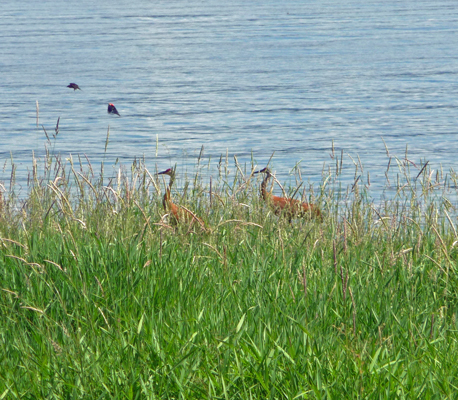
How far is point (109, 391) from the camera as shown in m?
2.87

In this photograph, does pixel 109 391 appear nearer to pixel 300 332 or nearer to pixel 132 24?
pixel 300 332

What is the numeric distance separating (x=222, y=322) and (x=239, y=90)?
15.0 meters

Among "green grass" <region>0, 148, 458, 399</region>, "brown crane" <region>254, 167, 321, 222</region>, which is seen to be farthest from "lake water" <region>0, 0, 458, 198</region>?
"green grass" <region>0, 148, 458, 399</region>

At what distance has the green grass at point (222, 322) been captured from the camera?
292 cm

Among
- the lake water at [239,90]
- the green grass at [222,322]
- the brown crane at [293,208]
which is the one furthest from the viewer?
the lake water at [239,90]

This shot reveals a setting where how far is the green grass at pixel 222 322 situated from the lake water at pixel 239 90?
3152 millimetres

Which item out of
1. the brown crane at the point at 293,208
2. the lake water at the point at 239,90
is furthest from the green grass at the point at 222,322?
the lake water at the point at 239,90

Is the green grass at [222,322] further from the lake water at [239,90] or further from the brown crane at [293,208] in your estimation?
the lake water at [239,90]

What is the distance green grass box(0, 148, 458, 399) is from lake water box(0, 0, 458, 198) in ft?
10.3

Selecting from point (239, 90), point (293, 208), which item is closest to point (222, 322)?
point (293, 208)

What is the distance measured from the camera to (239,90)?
18047 mm

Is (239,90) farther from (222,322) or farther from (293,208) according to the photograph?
(222,322)

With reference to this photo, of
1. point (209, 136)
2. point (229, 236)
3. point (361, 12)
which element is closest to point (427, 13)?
point (361, 12)

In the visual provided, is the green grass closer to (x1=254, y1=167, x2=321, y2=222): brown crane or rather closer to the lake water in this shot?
(x1=254, y1=167, x2=321, y2=222): brown crane
